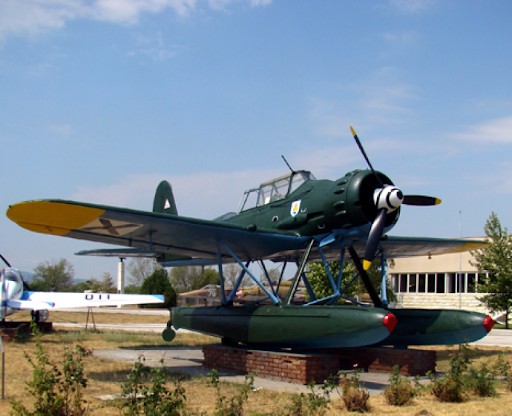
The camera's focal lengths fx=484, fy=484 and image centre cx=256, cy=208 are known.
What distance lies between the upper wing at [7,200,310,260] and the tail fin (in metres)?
4.44

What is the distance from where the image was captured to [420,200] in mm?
11352

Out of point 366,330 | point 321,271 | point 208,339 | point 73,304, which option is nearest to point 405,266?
point 321,271

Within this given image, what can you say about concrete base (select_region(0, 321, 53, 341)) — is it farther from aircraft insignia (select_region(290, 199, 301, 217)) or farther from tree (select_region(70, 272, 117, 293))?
tree (select_region(70, 272, 117, 293))

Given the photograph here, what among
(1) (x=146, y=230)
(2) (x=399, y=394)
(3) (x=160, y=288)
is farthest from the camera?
(3) (x=160, y=288)

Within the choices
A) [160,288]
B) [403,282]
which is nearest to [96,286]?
[160,288]

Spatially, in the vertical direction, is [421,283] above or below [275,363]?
above

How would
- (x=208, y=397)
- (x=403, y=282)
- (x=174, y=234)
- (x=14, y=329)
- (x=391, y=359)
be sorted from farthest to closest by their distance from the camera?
(x=403, y=282) → (x=14, y=329) → (x=174, y=234) → (x=391, y=359) → (x=208, y=397)

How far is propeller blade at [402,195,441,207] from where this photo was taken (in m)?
11.3

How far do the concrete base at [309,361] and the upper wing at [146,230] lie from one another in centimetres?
244

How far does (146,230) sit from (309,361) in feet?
14.1

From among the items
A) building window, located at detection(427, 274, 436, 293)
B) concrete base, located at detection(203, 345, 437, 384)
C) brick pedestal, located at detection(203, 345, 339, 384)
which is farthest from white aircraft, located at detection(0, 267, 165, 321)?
building window, located at detection(427, 274, 436, 293)

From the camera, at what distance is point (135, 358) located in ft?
38.9

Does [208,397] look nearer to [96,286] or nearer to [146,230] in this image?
[146,230]

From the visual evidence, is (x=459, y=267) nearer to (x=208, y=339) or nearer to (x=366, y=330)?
(x=208, y=339)
